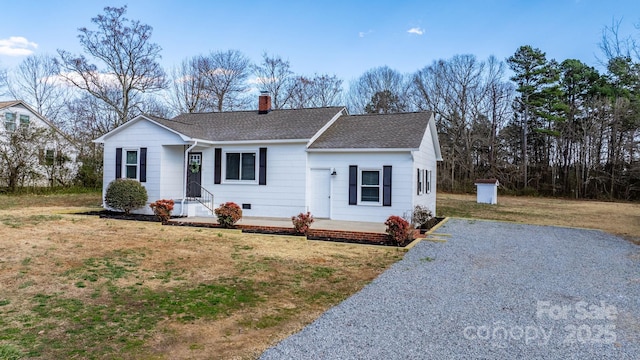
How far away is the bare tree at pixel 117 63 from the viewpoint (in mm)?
25375

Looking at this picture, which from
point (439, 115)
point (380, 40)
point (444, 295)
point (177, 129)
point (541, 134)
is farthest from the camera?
point (439, 115)

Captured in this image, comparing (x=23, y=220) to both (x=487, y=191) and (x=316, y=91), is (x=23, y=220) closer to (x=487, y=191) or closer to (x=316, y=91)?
(x=487, y=191)

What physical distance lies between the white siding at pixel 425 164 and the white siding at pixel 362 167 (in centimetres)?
32

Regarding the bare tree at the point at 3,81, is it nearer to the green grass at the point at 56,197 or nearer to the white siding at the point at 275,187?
the green grass at the point at 56,197

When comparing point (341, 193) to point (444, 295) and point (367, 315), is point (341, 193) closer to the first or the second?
point (444, 295)

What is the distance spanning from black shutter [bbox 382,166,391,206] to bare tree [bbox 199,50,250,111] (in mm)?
23324

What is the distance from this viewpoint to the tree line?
26438mm

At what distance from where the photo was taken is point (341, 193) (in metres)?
12.8

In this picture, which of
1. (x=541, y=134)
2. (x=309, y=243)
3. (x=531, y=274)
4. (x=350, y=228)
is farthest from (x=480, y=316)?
(x=541, y=134)

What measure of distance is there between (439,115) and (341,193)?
2676 centimetres

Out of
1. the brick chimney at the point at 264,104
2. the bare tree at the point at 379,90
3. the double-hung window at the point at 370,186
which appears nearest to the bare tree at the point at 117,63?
the brick chimney at the point at 264,104

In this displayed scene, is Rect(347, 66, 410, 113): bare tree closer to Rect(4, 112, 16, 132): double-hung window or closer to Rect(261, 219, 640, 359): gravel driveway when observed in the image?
Rect(4, 112, 16, 132): double-hung window

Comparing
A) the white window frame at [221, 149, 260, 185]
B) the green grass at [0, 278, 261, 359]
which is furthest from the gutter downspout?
the green grass at [0, 278, 261, 359]

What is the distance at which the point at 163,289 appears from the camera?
17.7 feet
